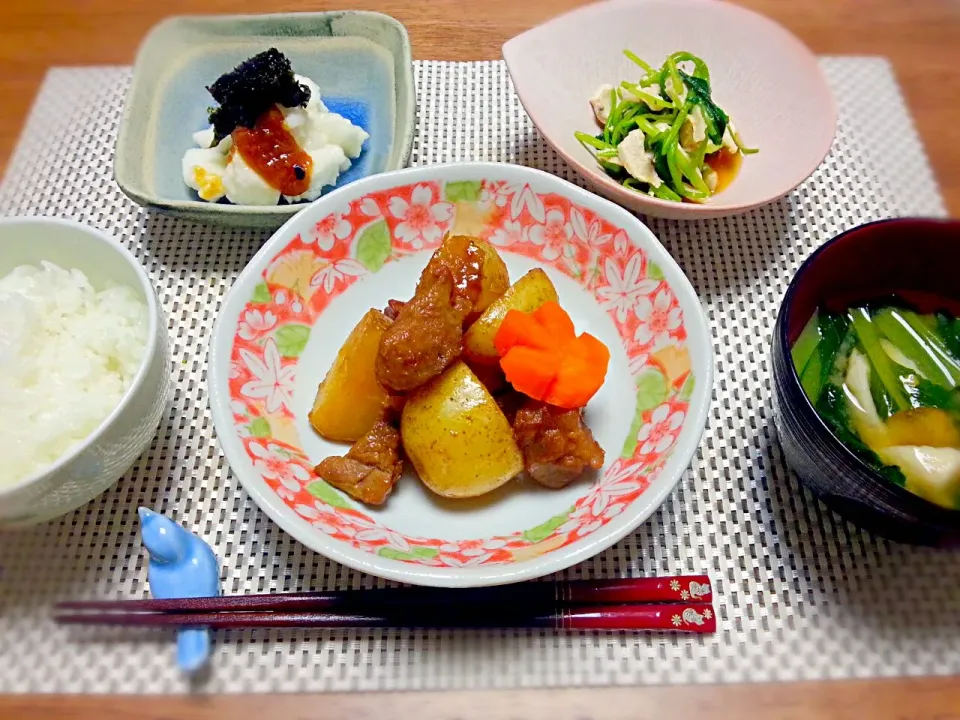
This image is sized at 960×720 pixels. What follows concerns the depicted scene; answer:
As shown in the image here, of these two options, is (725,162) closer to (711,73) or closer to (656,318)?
(711,73)

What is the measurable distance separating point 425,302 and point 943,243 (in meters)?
0.95

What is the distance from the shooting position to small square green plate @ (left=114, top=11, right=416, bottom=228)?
1.75 meters

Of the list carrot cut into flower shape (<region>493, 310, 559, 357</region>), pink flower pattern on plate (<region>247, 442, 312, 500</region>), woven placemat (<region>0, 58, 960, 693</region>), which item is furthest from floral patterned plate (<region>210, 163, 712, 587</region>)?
carrot cut into flower shape (<region>493, 310, 559, 357</region>)

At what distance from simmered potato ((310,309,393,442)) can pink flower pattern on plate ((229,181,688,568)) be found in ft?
0.26

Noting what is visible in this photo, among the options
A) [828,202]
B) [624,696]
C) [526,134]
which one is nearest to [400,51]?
[526,134]

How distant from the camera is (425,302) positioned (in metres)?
1.21

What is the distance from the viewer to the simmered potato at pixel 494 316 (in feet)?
4.14

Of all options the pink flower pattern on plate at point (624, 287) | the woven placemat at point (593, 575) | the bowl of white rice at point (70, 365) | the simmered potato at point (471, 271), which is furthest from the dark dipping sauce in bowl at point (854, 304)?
the bowl of white rice at point (70, 365)

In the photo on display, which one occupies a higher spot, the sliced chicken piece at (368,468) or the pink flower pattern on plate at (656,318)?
the pink flower pattern on plate at (656,318)

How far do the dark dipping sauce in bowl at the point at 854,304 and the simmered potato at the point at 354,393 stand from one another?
0.70 m

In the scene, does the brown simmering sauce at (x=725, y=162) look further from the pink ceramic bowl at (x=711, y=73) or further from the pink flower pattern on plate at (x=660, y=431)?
the pink flower pattern on plate at (x=660, y=431)

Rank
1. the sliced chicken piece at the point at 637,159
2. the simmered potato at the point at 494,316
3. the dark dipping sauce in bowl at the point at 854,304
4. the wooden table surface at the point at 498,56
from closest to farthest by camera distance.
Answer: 1. the dark dipping sauce in bowl at the point at 854,304
2. the wooden table surface at the point at 498,56
3. the simmered potato at the point at 494,316
4. the sliced chicken piece at the point at 637,159

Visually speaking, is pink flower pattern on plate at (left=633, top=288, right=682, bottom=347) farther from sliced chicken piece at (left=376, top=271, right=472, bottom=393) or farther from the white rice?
the white rice

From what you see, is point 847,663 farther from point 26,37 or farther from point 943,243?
point 26,37
